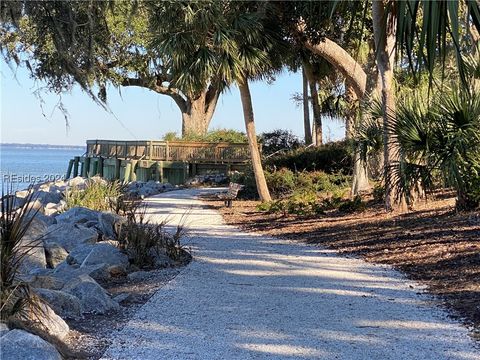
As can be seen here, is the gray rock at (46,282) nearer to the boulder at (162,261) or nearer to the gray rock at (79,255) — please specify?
the gray rock at (79,255)

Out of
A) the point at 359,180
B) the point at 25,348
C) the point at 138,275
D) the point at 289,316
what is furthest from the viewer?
the point at 359,180

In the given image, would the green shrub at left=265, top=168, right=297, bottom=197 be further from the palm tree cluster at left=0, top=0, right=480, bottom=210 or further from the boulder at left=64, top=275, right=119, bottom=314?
the boulder at left=64, top=275, right=119, bottom=314

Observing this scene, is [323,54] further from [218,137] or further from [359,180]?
[218,137]

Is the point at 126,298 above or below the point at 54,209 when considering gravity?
below

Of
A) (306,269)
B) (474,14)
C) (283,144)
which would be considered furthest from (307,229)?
(283,144)

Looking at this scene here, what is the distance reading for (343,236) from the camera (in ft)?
40.7

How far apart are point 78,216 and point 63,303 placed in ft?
23.0

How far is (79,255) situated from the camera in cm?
959

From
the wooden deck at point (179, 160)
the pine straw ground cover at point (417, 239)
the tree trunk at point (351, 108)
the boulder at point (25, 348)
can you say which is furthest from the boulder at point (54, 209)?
the wooden deck at point (179, 160)

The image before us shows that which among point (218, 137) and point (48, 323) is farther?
point (218, 137)

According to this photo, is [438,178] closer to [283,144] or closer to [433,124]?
[433,124]

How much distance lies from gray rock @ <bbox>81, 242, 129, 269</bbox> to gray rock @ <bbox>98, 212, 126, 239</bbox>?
119 cm

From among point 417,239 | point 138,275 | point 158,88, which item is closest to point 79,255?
point 138,275

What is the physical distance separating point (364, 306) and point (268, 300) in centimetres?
107
